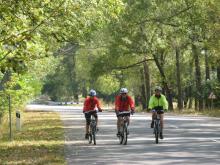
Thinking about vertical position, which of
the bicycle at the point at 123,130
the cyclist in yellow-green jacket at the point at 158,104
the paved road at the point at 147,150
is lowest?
the paved road at the point at 147,150

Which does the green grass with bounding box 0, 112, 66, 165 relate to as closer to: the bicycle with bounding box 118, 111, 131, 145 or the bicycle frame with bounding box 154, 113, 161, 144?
the bicycle with bounding box 118, 111, 131, 145

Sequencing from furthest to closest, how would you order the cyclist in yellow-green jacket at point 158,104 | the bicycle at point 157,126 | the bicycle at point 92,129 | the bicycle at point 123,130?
the cyclist in yellow-green jacket at point 158,104
the bicycle at point 92,129
the bicycle at point 157,126
the bicycle at point 123,130

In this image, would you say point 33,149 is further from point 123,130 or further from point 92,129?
point 123,130

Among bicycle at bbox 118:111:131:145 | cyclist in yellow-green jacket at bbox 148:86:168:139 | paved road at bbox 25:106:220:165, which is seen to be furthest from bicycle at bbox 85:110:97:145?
cyclist in yellow-green jacket at bbox 148:86:168:139

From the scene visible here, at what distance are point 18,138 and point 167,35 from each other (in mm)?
34670

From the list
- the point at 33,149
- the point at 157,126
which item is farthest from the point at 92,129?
the point at 33,149

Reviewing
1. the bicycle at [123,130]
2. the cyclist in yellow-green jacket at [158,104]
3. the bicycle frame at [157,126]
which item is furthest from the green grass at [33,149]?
the cyclist in yellow-green jacket at [158,104]

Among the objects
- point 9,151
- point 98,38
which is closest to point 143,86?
point 98,38

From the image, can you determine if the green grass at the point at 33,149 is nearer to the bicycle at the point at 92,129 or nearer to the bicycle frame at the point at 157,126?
the bicycle at the point at 92,129

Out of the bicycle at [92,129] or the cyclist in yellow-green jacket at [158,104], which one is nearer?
the bicycle at [92,129]

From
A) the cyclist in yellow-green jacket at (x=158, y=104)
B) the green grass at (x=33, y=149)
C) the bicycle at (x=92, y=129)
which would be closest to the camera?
the green grass at (x=33, y=149)

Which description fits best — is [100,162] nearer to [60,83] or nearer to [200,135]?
[200,135]

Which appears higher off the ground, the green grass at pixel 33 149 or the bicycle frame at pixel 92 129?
the bicycle frame at pixel 92 129

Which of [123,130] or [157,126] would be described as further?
[157,126]
